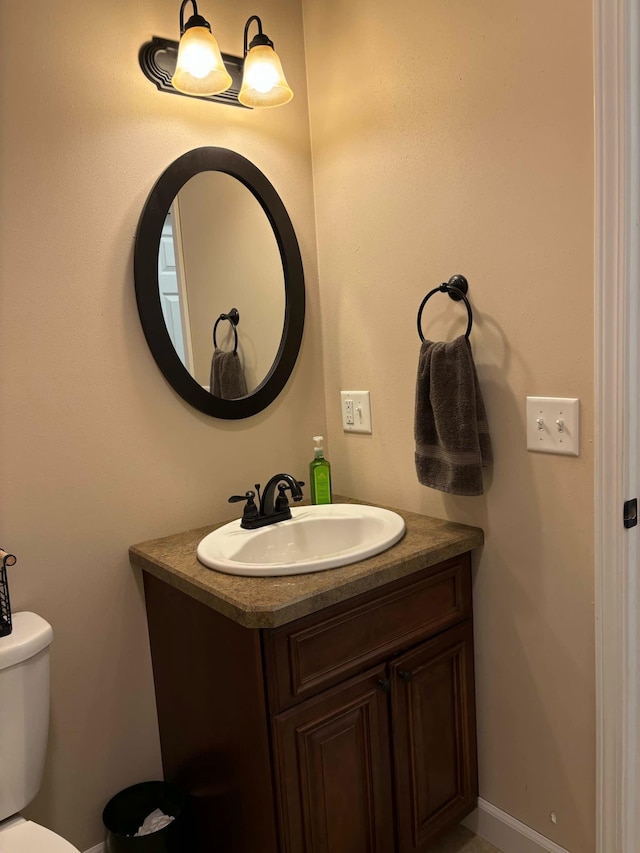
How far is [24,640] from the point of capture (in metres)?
1.34

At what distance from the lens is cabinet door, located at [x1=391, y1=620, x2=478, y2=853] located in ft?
4.87

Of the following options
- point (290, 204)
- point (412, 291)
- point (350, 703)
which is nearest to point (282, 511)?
point (350, 703)

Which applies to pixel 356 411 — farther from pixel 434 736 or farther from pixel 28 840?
pixel 28 840

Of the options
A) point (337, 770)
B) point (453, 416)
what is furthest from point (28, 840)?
point (453, 416)

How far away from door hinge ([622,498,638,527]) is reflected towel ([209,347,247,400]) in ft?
3.46

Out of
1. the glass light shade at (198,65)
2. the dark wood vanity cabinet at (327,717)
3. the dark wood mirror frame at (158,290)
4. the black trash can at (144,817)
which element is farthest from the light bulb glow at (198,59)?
the black trash can at (144,817)

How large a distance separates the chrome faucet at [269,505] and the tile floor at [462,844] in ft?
3.12

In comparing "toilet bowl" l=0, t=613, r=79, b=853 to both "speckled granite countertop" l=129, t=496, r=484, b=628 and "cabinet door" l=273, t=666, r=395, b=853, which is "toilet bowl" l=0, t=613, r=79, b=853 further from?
"cabinet door" l=273, t=666, r=395, b=853

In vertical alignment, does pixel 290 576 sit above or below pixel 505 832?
above

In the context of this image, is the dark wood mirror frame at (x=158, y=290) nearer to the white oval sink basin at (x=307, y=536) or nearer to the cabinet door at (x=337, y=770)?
the white oval sink basin at (x=307, y=536)

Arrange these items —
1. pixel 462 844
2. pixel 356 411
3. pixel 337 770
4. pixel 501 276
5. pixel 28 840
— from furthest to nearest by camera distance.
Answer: pixel 356 411 < pixel 462 844 < pixel 501 276 < pixel 337 770 < pixel 28 840

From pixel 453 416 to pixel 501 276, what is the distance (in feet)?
1.13

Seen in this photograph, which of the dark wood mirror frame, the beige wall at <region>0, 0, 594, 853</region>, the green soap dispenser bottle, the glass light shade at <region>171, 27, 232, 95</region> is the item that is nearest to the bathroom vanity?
the beige wall at <region>0, 0, 594, 853</region>

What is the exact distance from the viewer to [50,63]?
4.88 feet
